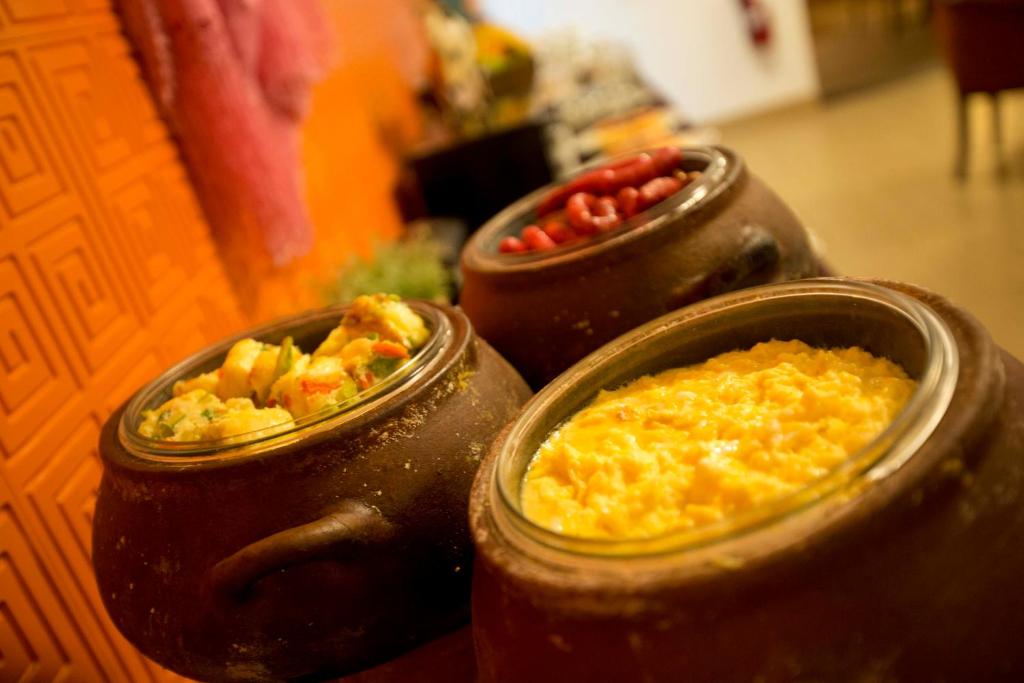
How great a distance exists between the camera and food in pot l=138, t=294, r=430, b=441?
93 cm

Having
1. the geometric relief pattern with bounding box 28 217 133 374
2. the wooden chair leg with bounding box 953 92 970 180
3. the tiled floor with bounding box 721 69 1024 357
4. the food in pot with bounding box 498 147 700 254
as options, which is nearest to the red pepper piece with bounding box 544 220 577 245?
the food in pot with bounding box 498 147 700 254

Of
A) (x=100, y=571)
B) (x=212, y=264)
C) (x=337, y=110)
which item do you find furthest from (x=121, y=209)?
(x=337, y=110)

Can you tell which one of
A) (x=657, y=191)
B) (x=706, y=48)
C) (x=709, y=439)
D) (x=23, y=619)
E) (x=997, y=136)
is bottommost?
(x=997, y=136)

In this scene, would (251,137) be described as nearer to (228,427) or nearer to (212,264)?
(212,264)

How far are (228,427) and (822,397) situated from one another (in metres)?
0.62

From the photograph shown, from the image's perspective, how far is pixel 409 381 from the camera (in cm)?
90

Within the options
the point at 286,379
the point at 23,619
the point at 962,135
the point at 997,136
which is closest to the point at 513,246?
the point at 286,379

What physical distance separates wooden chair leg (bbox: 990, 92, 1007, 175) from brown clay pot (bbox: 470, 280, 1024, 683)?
419 centimetres

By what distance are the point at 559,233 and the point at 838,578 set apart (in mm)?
808

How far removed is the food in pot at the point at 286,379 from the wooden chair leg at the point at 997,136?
410 centimetres

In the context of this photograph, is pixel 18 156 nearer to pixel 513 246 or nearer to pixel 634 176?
pixel 513 246

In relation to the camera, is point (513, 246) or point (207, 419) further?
point (513, 246)

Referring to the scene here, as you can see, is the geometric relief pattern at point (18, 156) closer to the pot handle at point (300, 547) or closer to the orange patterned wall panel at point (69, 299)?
the orange patterned wall panel at point (69, 299)

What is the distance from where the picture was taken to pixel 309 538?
29.3 inches
